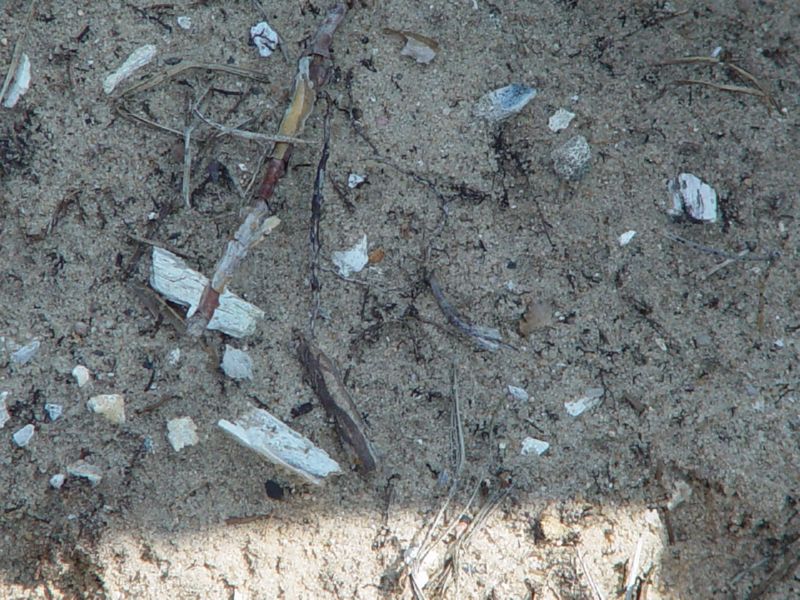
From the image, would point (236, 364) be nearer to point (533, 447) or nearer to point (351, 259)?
point (351, 259)

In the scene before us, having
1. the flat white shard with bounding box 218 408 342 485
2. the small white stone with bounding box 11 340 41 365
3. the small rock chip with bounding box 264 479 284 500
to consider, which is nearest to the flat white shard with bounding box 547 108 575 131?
the flat white shard with bounding box 218 408 342 485

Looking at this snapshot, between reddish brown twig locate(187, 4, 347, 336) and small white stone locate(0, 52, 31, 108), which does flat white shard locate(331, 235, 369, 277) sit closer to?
reddish brown twig locate(187, 4, 347, 336)

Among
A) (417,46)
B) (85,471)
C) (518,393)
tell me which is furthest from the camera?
(417,46)

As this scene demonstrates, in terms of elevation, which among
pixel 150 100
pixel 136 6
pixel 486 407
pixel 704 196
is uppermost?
pixel 136 6

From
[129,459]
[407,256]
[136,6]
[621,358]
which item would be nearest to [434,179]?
[407,256]

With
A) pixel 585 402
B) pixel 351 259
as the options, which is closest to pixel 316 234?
pixel 351 259

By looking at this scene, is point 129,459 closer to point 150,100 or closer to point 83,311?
point 83,311
